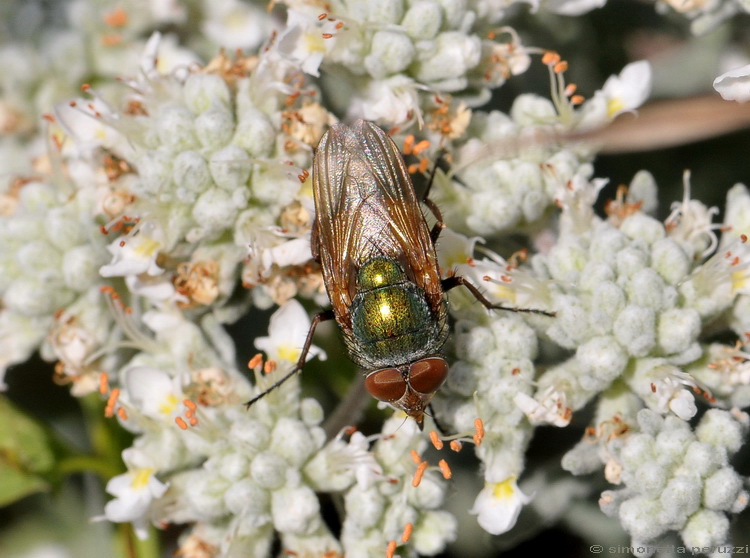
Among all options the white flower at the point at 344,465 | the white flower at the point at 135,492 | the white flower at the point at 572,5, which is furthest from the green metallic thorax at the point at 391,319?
the white flower at the point at 572,5

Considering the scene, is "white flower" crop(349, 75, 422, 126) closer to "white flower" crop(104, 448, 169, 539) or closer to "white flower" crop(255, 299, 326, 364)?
"white flower" crop(255, 299, 326, 364)

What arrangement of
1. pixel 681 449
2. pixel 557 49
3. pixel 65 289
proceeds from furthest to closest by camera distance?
pixel 557 49
pixel 65 289
pixel 681 449

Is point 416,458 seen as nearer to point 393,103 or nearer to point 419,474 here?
point 419,474

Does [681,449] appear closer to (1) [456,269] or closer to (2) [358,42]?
(1) [456,269]

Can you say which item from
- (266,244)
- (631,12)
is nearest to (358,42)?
(266,244)

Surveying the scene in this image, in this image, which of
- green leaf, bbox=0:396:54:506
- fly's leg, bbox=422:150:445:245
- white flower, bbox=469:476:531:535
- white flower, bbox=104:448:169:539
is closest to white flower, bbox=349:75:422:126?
fly's leg, bbox=422:150:445:245

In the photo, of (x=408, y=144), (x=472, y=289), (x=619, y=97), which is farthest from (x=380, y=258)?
(x=619, y=97)
